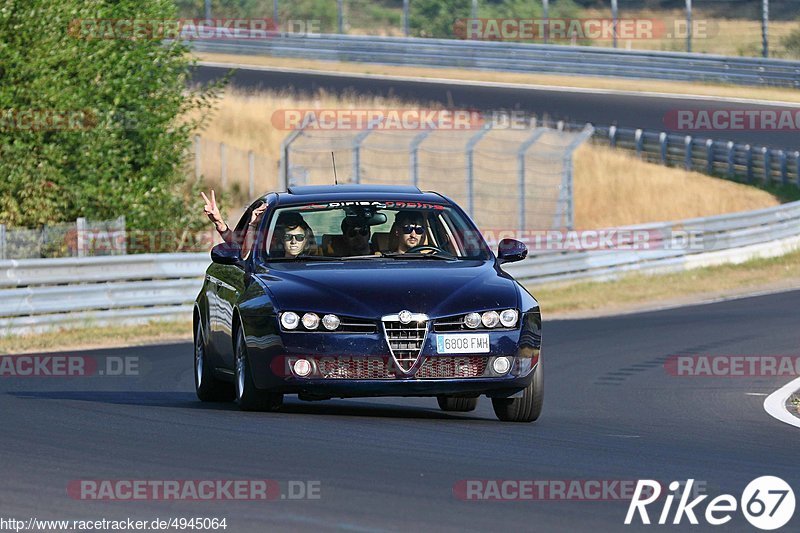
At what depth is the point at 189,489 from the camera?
7.52m

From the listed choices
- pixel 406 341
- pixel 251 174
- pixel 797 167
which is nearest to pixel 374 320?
pixel 406 341

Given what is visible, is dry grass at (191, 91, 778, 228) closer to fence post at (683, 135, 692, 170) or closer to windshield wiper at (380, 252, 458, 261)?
fence post at (683, 135, 692, 170)

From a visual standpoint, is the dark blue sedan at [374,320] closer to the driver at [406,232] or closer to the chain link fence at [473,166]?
the driver at [406,232]

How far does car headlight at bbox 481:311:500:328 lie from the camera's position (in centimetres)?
1026

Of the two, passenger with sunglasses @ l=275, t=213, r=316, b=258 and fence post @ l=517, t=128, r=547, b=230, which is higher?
passenger with sunglasses @ l=275, t=213, r=316, b=258

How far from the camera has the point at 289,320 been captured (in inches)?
400

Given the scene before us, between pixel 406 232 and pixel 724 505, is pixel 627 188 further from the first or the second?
pixel 724 505

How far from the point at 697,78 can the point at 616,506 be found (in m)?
41.2

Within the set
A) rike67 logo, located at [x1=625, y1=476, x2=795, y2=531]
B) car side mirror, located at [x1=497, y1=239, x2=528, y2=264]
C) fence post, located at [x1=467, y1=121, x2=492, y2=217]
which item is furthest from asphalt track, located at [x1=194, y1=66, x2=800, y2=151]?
rike67 logo, located at [x1=625, y1=476, x2=795, y2=531]

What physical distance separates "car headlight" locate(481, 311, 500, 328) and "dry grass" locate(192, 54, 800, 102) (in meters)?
36.0

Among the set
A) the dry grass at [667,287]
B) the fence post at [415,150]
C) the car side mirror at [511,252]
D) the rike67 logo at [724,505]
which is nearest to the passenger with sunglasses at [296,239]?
the car side mirror at [511,252]

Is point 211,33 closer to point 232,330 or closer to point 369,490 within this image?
point 232,330

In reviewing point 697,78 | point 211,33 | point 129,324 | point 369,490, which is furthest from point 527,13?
point 369,490

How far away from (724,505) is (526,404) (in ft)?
11.9
